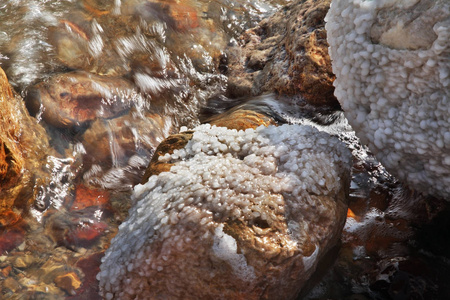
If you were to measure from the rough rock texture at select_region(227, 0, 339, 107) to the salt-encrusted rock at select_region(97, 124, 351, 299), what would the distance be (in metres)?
0.99

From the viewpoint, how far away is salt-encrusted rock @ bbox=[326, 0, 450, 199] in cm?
218

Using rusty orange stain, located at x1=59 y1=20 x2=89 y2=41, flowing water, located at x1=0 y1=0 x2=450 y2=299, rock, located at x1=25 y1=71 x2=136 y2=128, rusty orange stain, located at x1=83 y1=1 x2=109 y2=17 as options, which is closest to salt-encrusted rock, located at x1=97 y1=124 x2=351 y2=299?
flowing water, located at x1=0 y1=0 x2=450 y2=299

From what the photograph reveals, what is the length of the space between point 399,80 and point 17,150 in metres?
2.48

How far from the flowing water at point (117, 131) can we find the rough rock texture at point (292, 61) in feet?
0.48

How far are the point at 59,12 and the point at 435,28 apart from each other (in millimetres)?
3325

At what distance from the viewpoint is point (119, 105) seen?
11.6ft

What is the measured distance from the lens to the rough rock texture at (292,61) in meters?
3.39

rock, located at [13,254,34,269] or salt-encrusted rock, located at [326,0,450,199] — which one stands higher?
salt-encrusted rock, located at [326,0,450,199]

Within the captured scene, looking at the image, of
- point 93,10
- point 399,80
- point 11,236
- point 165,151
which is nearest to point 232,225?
point 165,151

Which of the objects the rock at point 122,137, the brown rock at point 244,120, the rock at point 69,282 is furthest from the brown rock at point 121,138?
the rock at point 69,282

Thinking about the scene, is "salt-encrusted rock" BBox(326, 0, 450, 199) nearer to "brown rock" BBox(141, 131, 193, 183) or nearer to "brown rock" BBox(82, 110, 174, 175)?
"brown rock" BBox(141, 131, 193, 183)

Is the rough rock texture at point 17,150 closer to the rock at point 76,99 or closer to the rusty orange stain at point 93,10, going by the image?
the rock at point 76,99

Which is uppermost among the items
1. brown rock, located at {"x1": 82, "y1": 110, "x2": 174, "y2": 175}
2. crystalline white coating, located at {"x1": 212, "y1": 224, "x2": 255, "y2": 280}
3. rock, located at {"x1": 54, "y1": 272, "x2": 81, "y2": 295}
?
crystalline white coating, located at {"x1": 212, "y1": 224, "x2": 255, "y2": 280}

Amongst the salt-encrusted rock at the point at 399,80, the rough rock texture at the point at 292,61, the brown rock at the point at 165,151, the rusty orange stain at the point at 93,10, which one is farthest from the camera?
the rusty orange stain at the point at 93,10
